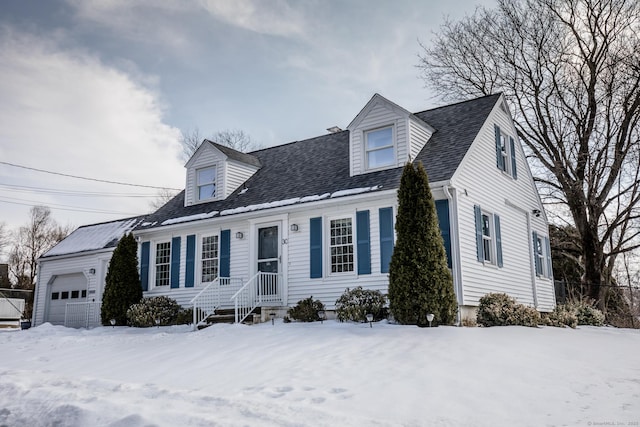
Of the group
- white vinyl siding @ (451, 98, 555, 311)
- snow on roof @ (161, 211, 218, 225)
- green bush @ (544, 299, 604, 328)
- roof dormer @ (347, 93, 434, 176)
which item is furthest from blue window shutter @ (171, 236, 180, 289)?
green bush @ (544, 299, 604, 328)

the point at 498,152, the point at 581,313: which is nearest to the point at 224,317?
the point at 498,152

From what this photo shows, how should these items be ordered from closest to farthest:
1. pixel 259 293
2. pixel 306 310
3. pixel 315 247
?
pixel 306 310
pixel 315 247
pixel 259 293

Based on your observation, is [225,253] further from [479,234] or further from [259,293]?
[479,234]

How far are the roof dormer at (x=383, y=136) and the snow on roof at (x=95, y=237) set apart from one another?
9.94m

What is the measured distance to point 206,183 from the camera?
16.2 metres

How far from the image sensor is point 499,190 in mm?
13953

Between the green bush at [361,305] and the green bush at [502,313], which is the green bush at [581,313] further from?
the green bush at [361,305]

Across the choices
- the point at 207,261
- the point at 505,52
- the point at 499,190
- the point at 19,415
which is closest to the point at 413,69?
the point at 505,52

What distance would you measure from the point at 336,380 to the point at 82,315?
47.4 feet

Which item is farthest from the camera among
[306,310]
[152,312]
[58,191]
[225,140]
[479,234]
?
[225,140]

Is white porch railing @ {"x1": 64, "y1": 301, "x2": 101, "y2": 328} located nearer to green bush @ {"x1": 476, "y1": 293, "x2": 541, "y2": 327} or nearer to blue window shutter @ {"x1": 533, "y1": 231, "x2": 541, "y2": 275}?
green bush @ {"x1": 476, "y1": 293, "x2": 541, "y2": 327}

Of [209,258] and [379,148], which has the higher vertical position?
[379,148]

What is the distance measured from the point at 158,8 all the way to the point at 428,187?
6.94 meters

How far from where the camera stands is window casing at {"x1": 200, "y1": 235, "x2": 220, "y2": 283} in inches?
574
